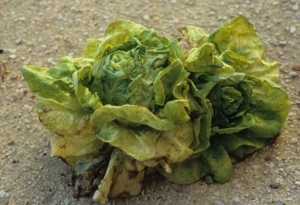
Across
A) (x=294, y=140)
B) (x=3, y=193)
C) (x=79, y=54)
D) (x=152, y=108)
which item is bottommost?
(x=3, y=193)

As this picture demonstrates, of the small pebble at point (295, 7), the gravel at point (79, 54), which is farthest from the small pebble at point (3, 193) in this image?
the small pebble at point (295, 7)

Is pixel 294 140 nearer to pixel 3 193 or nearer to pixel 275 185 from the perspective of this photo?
pixel 275 185

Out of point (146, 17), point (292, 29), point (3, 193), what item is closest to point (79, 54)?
point (146, 17)

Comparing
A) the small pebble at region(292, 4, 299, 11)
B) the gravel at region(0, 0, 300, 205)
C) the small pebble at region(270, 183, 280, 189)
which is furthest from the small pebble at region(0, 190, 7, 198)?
the small pebble at region(292, 4, 299, 11)

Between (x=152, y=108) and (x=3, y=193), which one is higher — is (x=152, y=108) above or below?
above

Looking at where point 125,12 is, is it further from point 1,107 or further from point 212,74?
point 212,74

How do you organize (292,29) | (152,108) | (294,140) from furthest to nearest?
(292,29) → (294,140) → (152,108)

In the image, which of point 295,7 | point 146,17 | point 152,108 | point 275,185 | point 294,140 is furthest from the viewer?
point 146,17
